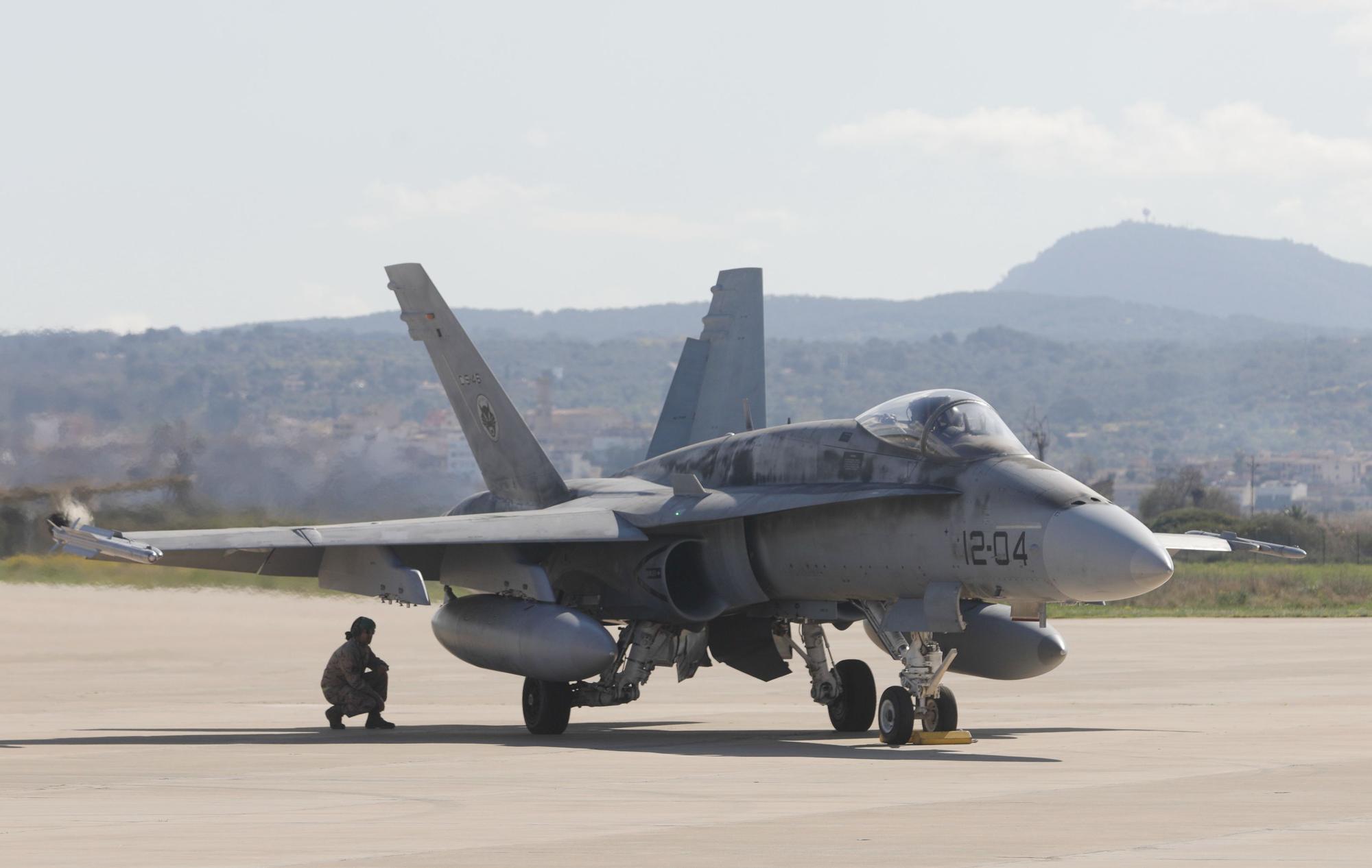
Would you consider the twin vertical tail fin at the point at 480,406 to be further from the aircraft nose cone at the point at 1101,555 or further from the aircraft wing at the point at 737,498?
the aircraft nose cone at the point at 1101,555

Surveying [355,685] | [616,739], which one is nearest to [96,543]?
[355,685]

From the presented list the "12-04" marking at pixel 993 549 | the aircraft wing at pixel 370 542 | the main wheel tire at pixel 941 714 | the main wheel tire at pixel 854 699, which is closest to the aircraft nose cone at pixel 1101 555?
the "12-04" marking at pixel 993 549

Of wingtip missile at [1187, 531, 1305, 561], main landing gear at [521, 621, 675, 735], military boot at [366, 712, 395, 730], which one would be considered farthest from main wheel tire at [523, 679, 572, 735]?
wingtip missile at [1187, 531, 1305, 561]

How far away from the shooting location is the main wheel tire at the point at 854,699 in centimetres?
1666


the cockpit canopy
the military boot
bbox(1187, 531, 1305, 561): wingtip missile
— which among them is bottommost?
the military boot

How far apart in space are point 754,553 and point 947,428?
231 centimetres

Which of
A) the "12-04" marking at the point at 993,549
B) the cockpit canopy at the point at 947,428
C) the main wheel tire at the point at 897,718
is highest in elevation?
the cockpit canopy at the point at 947,428

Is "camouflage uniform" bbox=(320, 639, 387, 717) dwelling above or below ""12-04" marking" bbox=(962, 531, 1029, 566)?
below

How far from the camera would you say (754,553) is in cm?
1633

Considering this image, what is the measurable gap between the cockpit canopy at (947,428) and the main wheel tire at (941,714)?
184cm

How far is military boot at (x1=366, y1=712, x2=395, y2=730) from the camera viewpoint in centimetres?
1759

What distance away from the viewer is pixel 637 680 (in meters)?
17.2

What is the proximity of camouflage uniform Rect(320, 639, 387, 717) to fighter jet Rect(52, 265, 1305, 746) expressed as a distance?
848mm

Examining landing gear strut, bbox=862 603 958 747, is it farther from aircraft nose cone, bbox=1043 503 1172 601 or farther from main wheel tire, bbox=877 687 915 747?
aircraft nose cone, bbox=1043 503 1172 601
